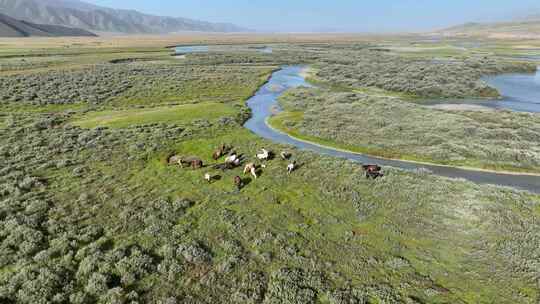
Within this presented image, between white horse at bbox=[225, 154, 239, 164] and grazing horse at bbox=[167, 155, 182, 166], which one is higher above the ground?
white horse at bbox=[225, 154, 239, 164]

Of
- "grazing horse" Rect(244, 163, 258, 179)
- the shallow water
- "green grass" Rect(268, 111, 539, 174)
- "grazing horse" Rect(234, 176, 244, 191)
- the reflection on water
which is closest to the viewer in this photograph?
"grazing horse" Rect(234, 176, 244, 191)

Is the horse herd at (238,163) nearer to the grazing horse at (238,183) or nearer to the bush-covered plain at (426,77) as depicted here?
the grazing horse at (238,183)

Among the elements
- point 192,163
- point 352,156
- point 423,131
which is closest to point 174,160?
point 192,163

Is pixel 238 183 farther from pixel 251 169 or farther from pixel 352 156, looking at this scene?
pixel 352 156


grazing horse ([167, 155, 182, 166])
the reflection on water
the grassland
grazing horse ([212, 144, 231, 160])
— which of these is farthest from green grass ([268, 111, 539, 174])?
the reflection on water

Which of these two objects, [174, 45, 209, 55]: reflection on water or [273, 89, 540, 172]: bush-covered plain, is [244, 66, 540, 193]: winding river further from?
[174, 45, 209, 55]: reflection on water

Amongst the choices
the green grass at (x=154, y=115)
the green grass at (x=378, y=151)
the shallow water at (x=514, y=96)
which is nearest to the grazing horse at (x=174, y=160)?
the green grass at (x=154, y=115)
